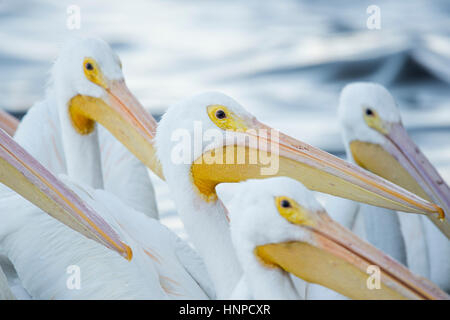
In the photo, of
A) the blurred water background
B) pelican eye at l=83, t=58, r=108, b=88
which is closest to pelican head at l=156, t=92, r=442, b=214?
pelican eye at l=83, t=58, r=108, b=88

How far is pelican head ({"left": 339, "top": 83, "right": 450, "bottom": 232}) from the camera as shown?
4062 mm

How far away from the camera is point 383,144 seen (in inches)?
167

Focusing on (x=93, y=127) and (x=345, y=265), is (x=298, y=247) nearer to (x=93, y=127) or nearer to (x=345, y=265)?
(x=345, y=265)

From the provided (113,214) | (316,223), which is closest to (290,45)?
(113,214)

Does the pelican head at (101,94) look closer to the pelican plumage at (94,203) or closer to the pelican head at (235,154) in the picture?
the pelican plumage at (94,203)

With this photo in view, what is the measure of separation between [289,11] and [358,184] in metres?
7.72

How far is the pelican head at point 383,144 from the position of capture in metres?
4.06

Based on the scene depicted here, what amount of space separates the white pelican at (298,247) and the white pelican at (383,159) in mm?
1220

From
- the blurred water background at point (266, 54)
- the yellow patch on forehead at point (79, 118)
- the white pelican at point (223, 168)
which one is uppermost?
the blurred water background at point (266, 54)

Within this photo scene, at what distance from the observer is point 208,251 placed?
138 inches

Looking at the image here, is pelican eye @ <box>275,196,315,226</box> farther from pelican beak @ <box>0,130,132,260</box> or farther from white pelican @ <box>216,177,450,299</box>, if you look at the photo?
pelican beak @ <box>0,130,132,260</box>

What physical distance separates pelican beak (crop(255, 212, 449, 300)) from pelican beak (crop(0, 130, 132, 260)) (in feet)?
1.62

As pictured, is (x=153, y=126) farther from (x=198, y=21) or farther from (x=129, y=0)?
(x=129, y=0)

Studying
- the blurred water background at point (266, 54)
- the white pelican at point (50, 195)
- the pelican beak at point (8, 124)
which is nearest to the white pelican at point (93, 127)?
the pelican beak at point (8, 124)
